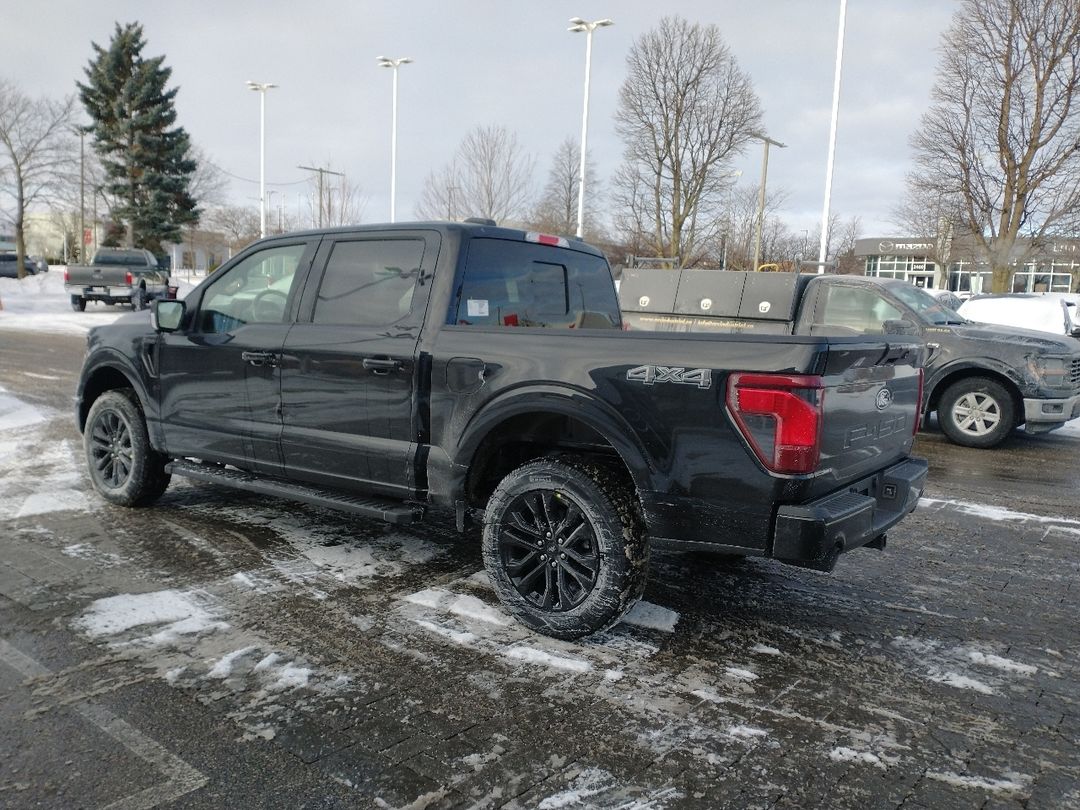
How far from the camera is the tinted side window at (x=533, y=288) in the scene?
4258 millimetres

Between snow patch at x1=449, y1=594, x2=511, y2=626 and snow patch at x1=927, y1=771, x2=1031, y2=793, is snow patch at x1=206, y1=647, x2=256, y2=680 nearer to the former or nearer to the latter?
snow patch at x1=449, y1=594, x2=511, y2=626

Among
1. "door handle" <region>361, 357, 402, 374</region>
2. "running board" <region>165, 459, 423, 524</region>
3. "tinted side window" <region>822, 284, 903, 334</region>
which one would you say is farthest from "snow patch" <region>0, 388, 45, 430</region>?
"tinted side window" <region>822, 284, 903, 334</region>

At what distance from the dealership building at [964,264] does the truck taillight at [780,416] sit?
24.3 metres

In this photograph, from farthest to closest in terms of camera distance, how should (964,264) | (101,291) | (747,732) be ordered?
(964,264) → (101,291) → (747,732)

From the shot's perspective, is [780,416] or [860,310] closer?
[780,416]

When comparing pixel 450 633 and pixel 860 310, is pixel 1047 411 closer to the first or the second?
pixel 860 310

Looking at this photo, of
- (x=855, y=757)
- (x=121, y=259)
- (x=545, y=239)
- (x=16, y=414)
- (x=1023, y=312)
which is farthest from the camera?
(x=121, y=259)

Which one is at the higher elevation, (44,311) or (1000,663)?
(44,311)

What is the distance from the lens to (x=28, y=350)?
1552 centimetres

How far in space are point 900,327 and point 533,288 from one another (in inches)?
204

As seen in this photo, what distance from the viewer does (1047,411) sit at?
340 inches

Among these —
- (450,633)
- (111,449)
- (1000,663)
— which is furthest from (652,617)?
(111,449)

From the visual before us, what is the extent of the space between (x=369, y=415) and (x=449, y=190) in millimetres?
32286

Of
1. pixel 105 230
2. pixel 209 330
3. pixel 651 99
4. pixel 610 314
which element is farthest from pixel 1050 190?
pixel 105 230
